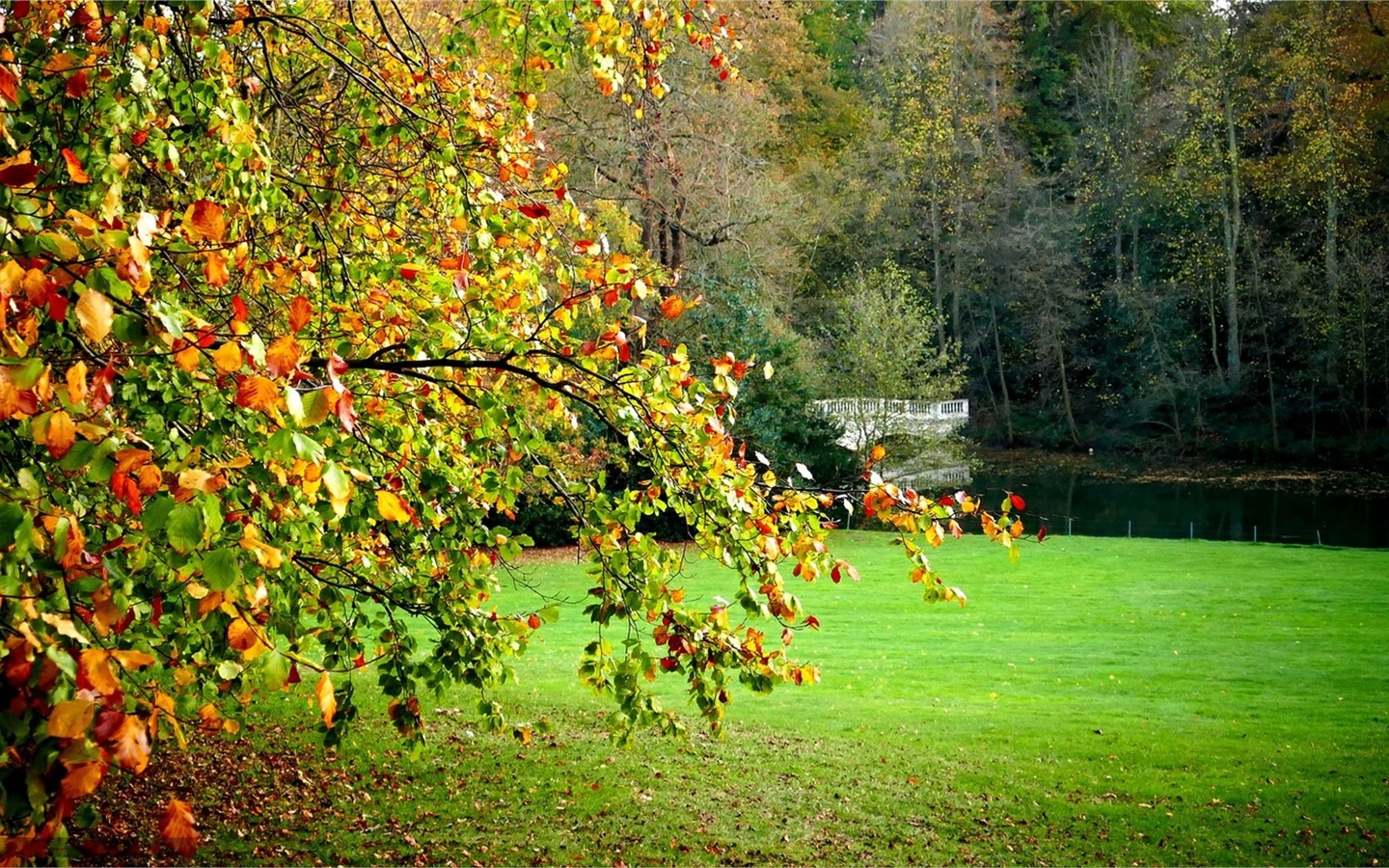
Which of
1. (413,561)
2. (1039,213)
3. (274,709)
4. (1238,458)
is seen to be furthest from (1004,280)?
(413,561)

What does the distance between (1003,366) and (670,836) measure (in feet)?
132

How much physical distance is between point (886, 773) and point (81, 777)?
23.1 ft

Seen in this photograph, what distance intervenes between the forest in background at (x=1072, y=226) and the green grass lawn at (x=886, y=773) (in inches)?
469

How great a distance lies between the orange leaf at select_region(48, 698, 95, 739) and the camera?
5.74 feet

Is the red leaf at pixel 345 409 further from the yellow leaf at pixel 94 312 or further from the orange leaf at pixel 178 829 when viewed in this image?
the orange leaf at pixel 178 829

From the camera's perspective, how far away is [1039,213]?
135ft

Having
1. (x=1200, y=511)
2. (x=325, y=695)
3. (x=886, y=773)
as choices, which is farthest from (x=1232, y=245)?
(x=325, y=695)

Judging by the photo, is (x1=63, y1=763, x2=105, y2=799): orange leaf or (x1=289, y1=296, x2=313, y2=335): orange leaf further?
(x1=289, y1=296, x2=313, y2=335): orange leaf

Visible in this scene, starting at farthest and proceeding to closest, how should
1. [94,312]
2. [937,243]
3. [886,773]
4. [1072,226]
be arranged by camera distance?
[937,243] < [1072,226] < [886,773] < [94,312]

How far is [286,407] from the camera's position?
207 cm

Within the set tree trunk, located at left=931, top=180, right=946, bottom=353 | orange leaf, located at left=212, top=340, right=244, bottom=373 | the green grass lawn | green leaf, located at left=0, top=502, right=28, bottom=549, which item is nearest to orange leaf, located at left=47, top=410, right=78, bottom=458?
green leaf, located at left=0, top=502, right=28, bottom=549

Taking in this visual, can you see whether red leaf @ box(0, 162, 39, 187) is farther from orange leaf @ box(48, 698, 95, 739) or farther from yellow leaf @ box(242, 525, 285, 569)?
orange leaf @ box(48, 698, 95, 739)

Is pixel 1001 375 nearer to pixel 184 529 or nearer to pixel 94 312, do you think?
pixel 184 529

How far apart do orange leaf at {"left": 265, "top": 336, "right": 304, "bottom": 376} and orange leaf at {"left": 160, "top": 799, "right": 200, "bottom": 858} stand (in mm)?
785
